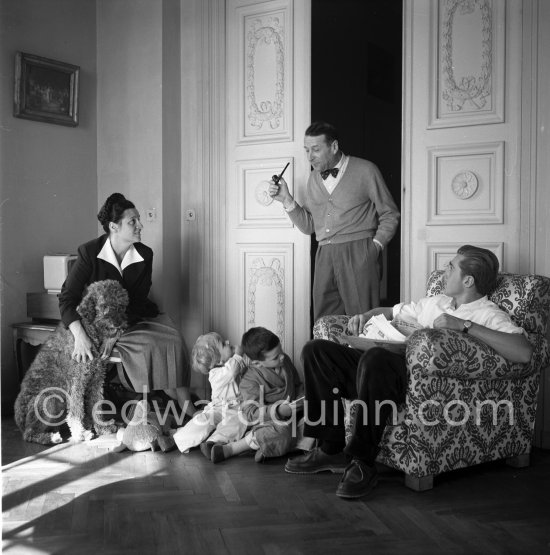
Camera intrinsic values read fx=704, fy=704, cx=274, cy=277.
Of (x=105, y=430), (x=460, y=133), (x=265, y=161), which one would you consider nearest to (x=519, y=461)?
(x=460, y=133)

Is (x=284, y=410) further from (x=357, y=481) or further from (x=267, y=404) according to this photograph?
(x=357, y=481)

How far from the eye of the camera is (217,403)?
340 centimetres

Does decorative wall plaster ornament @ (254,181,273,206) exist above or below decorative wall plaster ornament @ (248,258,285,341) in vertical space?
above

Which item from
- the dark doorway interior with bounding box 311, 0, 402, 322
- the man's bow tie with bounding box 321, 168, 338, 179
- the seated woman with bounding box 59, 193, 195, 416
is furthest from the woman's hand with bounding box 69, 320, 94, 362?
the dark doorway interior with bounding box 311, 0, 402, 322

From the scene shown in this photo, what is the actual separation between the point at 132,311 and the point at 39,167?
3.83ft

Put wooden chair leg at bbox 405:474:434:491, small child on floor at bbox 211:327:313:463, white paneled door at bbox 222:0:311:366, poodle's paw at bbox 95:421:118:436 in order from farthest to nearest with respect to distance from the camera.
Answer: white paneled door at bbox 222:0:311:366
poodle's paw at bbox 95:421:118:436
small child on floor at bbox 211:327:313:463
wooden chair leg at bbox 405:474:434:491

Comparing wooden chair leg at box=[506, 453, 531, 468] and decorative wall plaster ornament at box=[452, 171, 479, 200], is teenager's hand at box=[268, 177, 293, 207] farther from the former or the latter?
wooden chair leg at box=[506, 453, 531, 468]

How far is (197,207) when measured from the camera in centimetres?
445

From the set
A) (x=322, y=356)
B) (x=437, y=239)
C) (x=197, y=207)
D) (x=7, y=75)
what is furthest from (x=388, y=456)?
(x=7, y=75)

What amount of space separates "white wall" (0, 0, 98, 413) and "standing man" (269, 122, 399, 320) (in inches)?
66.6

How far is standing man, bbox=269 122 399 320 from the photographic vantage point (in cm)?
356

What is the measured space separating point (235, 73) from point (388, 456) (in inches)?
101

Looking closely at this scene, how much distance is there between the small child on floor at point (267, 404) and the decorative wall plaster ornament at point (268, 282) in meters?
0.75

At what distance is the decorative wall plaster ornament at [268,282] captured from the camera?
420 cm
